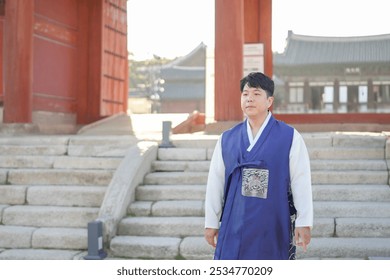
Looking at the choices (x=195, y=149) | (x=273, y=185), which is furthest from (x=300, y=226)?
(x=195, y=149)

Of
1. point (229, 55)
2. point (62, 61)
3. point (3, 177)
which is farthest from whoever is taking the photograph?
point (62, 61)

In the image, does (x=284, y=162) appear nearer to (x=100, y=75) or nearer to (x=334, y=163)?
(x=334, y=163)

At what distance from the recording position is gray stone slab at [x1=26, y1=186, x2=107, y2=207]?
18.4 ft

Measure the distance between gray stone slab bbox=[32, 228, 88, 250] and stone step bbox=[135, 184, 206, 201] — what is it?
2.78 feet

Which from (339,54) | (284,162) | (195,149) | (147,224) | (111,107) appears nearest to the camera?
(284,162)

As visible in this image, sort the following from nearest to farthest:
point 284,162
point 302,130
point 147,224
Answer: point 284,162 → point 147,224 → point 302,130

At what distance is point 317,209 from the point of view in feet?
16.8

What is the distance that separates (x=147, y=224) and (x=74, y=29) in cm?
727

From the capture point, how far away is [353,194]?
5.41m

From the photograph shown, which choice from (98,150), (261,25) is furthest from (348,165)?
(261,25)

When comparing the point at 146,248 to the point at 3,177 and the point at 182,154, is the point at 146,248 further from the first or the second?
the point at 3,177

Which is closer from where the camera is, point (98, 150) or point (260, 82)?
point (260, 82)

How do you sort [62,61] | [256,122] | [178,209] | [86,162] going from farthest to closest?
1. [62,61]
2. [86,162]
3. [178,209]
4. [256,122]

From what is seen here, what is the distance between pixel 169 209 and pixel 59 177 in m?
1.56
